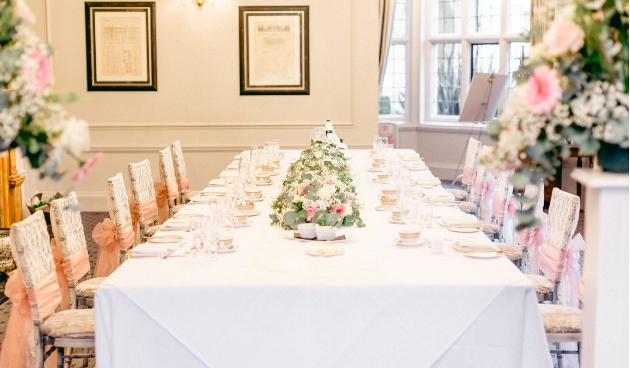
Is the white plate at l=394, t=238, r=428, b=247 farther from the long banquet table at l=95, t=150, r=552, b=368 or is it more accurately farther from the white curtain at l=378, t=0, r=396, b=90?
the white curtain at l=378, t=0, r=396, b=90

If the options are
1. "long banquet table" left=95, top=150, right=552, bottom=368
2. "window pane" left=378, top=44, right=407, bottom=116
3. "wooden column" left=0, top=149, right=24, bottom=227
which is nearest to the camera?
"long banquet table" left=95, top=150, right=552, bottom=368

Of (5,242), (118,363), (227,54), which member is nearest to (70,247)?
(118,363)

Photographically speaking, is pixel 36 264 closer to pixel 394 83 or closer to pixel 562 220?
pixel 562 220

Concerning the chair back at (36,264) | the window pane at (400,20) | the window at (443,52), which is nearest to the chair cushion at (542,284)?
the chair back at (36,264)

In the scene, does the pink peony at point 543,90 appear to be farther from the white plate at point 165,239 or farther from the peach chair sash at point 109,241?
Answer: the peach chair sash at point 109,241

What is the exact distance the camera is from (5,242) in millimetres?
5559

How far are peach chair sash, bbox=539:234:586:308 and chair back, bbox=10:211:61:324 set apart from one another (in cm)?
232

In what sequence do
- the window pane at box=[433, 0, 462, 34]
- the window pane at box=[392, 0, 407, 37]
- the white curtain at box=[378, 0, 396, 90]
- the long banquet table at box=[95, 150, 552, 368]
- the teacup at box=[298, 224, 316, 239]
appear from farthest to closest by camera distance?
the window pane at box=[392, 0, 407, 37] → the window pane at box=[433, 0, 462, 34] → the white curtain at box=[378, 0, 396, 90] → the teacup at box=[298, 224, 316, 239] → the long banquet table at box=[95, 150, 552, 368]

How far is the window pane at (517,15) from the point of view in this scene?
407 inches

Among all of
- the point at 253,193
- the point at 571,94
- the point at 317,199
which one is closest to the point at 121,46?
the point at 253,193

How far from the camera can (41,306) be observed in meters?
3.27

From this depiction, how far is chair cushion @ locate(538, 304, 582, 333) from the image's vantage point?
10.4 ft

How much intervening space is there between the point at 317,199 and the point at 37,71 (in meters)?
1.93

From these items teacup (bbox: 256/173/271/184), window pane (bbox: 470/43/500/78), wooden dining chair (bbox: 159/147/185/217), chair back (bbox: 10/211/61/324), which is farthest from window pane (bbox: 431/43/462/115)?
chair back (bbox: 10/211/61/324)
